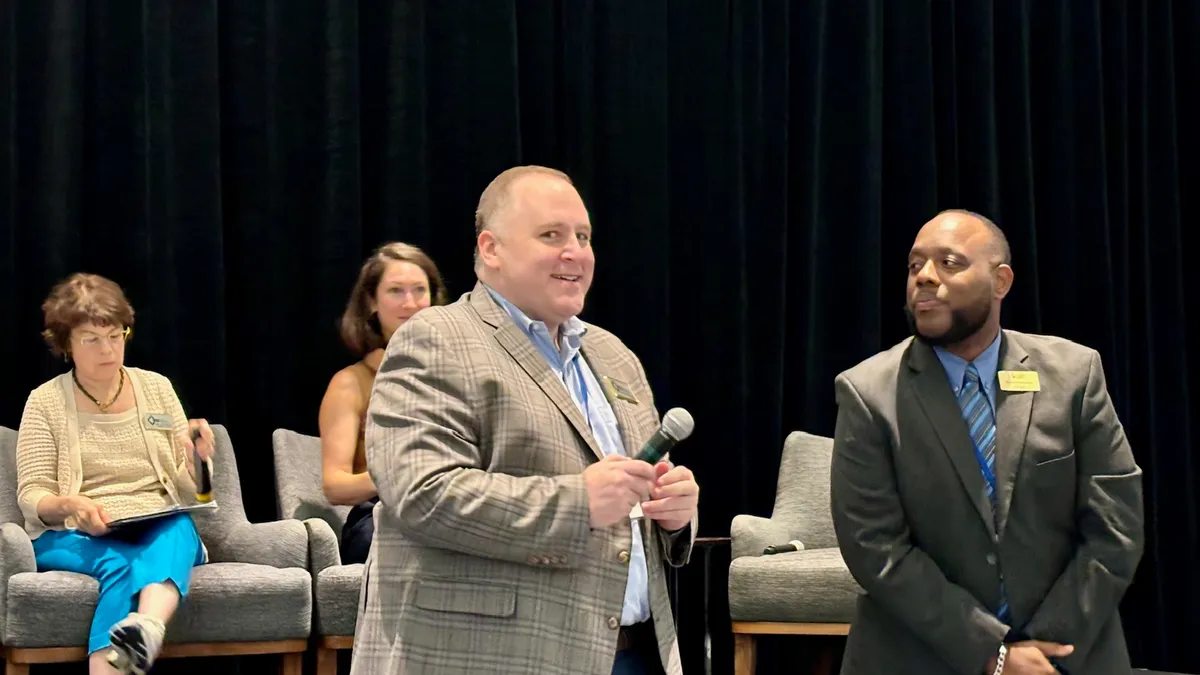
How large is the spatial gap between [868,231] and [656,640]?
3.18 metres

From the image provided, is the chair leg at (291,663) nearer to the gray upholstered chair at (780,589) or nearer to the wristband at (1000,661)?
the gray upholstered chair at (780,589)

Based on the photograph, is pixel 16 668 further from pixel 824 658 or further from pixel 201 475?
pixel 824 658

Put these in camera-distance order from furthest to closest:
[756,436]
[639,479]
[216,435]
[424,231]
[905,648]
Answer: [756,436], [424,231], [216,435], [905,648], [639,479]

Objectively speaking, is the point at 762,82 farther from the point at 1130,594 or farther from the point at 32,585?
the point at 32,585

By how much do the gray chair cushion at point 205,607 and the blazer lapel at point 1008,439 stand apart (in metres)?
1.84

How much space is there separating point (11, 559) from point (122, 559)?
265 mm

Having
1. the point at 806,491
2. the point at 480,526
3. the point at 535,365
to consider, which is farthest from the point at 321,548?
the point at 480,526

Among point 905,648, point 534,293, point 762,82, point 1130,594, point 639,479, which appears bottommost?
point 1130,594

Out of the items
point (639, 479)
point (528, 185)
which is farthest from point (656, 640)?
point (528, 185)

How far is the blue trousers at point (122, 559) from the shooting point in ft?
11.2

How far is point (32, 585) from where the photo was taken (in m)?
3.38

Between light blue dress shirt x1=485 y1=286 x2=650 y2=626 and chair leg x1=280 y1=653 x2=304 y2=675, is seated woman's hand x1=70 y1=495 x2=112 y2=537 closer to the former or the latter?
chair leg x1=280 y1=653 x2=304 y2=675

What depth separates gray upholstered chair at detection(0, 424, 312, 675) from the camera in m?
3.38

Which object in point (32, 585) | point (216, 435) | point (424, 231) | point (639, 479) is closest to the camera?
point (639, 479)
